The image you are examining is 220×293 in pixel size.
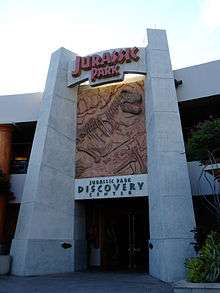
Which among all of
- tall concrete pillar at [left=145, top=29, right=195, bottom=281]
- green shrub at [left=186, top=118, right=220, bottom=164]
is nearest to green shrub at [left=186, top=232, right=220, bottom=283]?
tall concrete pillar at [left=145, top=29, right=195, bottom=281]

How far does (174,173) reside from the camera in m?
14.3

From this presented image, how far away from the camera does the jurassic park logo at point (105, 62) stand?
17.3 meters

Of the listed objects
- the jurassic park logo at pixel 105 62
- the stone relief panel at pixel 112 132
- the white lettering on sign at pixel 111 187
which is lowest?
the white lettering on sign at pixel 111 187

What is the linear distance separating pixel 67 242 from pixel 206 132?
802cm

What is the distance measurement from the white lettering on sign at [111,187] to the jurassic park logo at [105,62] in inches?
190

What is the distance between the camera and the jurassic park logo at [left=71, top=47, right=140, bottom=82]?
17.3 m

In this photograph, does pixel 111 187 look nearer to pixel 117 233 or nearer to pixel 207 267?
pixel 117 233

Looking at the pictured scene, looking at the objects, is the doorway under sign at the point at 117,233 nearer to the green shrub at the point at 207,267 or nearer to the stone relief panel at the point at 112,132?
the stone relief panel at the point at 112,132

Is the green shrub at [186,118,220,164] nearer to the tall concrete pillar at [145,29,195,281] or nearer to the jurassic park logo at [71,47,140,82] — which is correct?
the tall concrete pillar at [145,29,195,281]

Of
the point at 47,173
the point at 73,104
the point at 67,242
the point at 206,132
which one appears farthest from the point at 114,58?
the point at 67,242

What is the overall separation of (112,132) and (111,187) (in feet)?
8.62

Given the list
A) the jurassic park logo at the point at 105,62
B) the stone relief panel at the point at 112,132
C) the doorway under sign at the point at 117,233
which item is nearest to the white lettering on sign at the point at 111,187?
the stone relief panel at the point at 112,132

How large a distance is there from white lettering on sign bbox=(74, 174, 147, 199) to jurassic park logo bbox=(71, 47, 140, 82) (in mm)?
4829

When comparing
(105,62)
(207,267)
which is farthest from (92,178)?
(207,267)
